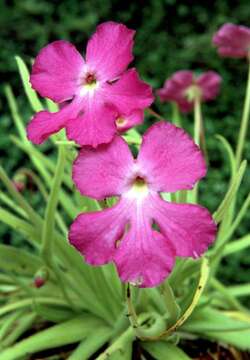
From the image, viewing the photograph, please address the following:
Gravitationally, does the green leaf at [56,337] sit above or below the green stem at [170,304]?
below

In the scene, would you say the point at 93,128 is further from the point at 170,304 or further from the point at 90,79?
the point at 170,304

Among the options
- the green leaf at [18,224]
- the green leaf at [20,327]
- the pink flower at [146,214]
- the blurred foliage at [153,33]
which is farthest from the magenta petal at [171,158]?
the blurred foliage at [153,33]

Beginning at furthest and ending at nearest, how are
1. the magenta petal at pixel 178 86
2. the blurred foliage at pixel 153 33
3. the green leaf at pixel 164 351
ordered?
1. the blurred foliage at pixel 153 33
2. the magenta petal at pixel 178 86
3. the green leaf at pixel 164 351

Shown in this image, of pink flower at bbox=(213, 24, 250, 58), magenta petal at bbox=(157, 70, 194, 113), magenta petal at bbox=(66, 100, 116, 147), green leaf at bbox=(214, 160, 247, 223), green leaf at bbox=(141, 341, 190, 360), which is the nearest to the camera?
magenta petal at bbox=(66, 100, 116, 147)

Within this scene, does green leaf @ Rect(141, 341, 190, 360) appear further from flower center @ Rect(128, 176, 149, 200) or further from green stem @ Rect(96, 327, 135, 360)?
flower center @ Rect(128, 176, 149, 200)

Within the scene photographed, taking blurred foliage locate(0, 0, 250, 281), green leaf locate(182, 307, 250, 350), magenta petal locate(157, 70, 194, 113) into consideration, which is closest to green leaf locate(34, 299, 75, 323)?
green leaf locate(182, 307, 250, 350)

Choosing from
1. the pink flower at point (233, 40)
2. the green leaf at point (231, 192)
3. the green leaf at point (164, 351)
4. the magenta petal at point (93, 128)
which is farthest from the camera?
the pink flower at point (233, 40)

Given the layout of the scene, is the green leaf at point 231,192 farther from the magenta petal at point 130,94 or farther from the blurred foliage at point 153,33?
the blurred foliage at point 153,33
